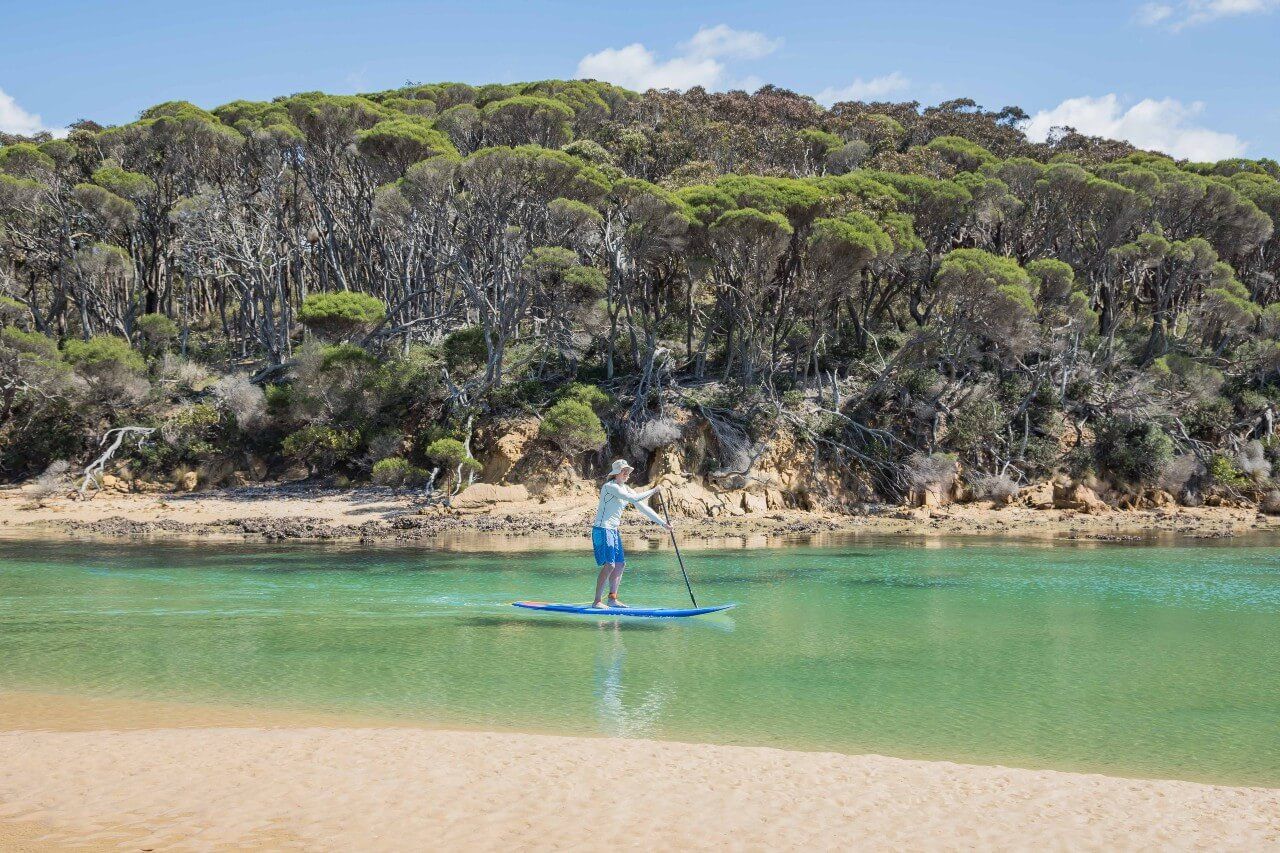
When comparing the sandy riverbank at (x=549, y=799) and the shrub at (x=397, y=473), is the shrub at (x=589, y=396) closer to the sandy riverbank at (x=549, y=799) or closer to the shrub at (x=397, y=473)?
the shrub at (x=397, y=473)

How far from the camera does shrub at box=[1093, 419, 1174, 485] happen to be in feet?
102

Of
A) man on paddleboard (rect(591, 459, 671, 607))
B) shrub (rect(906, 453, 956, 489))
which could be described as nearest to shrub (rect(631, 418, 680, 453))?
shrub (rect(906, 453, 956, 489))

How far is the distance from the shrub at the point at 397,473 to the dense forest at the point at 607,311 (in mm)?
117

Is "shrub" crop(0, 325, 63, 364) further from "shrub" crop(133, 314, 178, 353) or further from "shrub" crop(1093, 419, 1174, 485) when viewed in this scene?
"shrub" crop(1093, 419, 1174, 485)

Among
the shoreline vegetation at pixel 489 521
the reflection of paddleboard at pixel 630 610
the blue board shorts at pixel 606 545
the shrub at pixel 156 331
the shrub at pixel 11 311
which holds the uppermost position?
the shrub at pixel 11 311

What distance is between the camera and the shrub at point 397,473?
94.6 ft

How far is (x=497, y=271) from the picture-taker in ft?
106

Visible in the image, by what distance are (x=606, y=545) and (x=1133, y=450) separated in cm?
2435

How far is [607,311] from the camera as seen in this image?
107ft

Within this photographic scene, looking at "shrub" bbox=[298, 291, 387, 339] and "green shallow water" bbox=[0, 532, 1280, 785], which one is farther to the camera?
"shrub" bbox=[298, 291, 387, 339]

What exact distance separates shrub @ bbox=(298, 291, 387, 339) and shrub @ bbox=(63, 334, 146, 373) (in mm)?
5498

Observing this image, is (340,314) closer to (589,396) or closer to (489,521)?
(589,396)

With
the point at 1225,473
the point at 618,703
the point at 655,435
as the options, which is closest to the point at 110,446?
the point at 655,435

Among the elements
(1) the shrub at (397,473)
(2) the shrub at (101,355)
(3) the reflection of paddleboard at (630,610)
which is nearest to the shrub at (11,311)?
(2) the shrub at (101,355)
